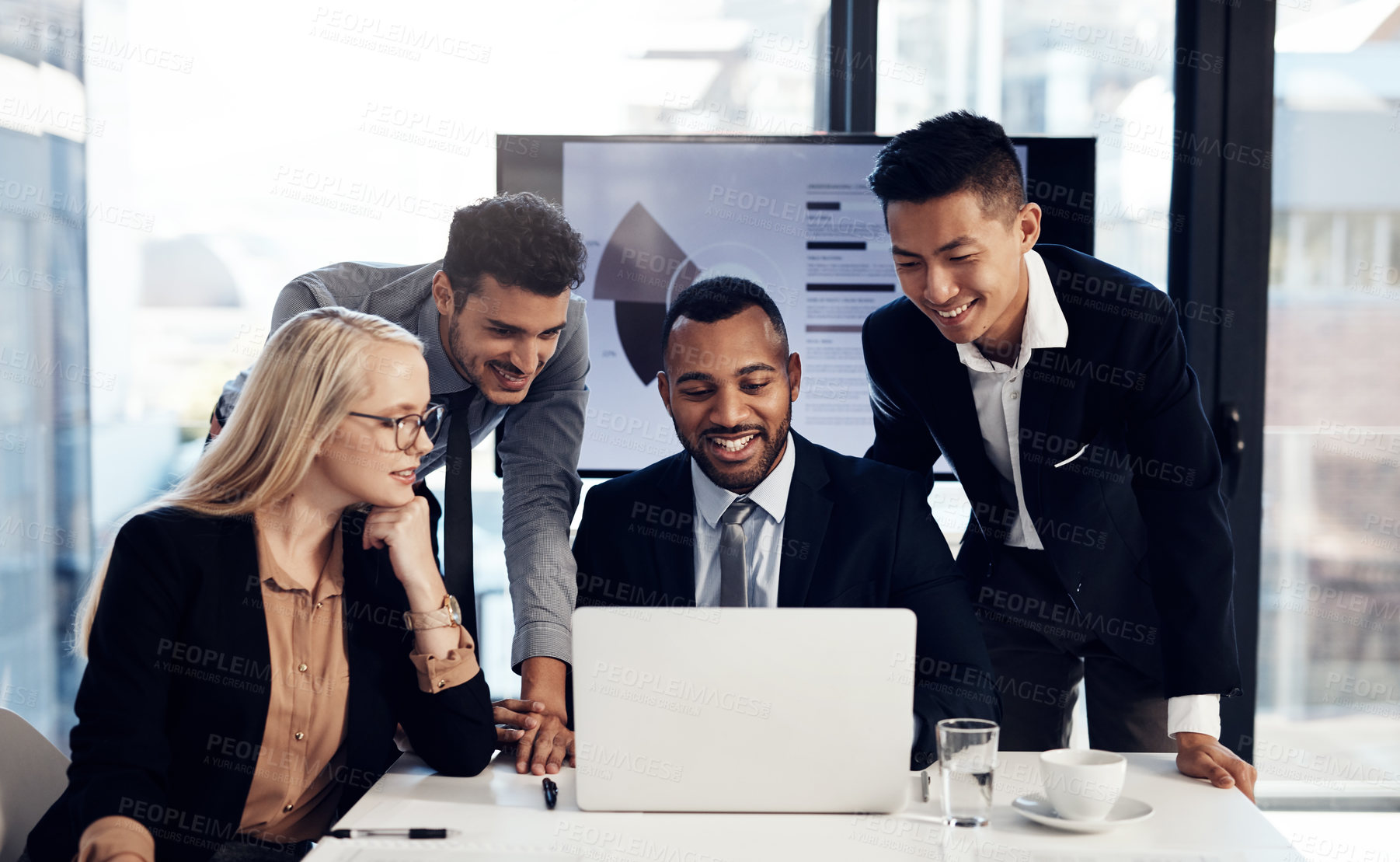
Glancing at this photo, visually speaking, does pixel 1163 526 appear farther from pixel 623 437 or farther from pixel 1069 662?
pixel 623 437

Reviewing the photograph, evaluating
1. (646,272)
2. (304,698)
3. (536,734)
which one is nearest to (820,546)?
(536,734)

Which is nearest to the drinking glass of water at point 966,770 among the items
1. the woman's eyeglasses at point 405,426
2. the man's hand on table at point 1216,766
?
the man's hand on table at point 1216,766

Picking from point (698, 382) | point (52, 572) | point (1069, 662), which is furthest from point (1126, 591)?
point (52, 572)

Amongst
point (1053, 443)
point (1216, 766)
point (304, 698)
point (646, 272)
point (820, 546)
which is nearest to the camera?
point (1216, 766)

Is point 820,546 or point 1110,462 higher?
point 1110,462

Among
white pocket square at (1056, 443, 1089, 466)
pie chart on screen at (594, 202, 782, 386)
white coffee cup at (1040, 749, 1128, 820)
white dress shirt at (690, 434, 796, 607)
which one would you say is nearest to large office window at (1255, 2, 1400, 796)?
white pocket square at (1056, 443, 1089, 466)

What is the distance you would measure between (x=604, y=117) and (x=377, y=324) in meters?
1.62

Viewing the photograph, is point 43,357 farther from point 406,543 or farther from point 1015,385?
point 1015,385

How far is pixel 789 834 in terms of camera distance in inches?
48.6

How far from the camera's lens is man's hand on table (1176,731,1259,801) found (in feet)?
4.59

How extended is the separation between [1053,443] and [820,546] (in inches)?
19.8

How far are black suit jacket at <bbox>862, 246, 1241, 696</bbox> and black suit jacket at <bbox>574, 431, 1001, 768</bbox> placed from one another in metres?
0.25

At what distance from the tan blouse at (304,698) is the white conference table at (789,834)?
0.64 feet

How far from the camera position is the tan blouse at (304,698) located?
1.50 meters
